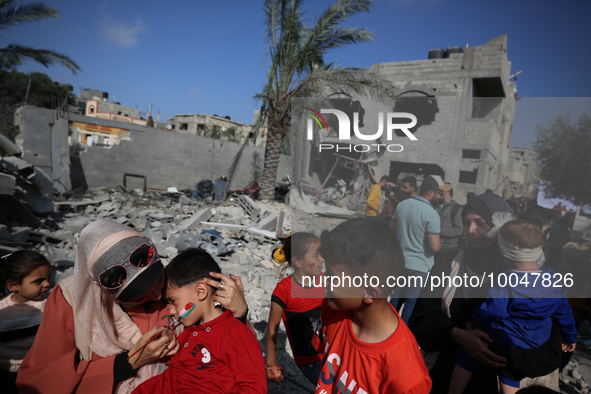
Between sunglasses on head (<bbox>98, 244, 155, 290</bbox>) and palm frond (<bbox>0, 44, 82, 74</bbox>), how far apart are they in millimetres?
12781

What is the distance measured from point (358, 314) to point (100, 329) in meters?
1.21

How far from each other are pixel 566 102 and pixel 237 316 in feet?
6.44

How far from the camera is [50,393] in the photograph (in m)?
1.33

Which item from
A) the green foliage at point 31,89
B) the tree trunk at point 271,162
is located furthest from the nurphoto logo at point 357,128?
the green foliage at point 31,89

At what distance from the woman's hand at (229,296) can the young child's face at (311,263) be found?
0.54 m

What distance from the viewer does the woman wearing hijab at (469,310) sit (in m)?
1.54

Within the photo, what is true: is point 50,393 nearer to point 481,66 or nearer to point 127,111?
point 481,66

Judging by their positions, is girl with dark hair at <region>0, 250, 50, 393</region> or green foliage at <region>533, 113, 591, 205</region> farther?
girl with dark hair at <region>0, 250, 50, 393</region>

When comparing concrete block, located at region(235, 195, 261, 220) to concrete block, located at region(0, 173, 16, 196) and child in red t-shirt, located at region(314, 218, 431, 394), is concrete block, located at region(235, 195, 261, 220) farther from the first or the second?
child in red t-shirt, located at region(314, 218, 431, 394)

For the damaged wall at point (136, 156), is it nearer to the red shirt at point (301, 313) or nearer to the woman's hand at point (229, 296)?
→ the red shirt at point (301, 313)

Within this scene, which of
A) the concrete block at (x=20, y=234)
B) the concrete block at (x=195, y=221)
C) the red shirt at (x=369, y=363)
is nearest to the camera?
the red shirt at (x=369, y=363)

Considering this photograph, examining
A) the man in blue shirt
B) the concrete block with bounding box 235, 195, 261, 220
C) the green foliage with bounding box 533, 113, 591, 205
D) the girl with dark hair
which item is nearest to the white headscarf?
the girl with dark hair

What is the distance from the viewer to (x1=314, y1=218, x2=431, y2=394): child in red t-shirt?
1.26m

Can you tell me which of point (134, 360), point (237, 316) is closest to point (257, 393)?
point (237, 316)
